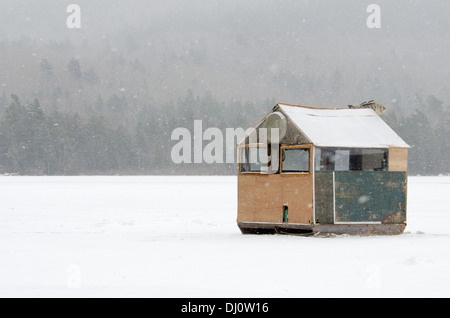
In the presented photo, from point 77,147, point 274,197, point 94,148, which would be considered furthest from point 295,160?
point 77,147

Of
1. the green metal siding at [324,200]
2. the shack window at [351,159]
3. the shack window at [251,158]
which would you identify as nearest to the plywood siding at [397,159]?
the shack window at [351,159]

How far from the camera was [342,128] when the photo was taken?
61.8 ft

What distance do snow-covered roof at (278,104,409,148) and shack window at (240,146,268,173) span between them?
1567 millimetres

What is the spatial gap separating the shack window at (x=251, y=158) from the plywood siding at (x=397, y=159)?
372 centimetres

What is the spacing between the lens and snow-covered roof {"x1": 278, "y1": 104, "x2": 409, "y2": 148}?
18.0m

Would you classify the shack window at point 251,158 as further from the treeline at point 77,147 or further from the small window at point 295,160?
the treeline at point 77,147

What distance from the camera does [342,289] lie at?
9836 mm

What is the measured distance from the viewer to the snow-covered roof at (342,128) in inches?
709

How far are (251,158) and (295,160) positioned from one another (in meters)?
1.45

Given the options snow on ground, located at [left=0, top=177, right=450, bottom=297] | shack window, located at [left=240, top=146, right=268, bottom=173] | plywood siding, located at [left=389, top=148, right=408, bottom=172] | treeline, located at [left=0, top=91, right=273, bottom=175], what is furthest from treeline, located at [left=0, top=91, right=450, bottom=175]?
plywood siding, located at [left=389, top=148, right=408, bottom=172]

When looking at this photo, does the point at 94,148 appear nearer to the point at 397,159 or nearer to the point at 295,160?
the point at 295,160

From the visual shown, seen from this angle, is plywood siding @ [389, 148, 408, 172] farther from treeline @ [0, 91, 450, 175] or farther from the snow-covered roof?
treeline @ [0, 91, 450, 175]

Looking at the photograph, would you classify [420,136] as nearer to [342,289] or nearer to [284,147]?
[284,147]
